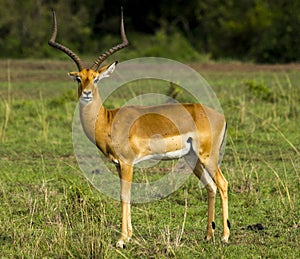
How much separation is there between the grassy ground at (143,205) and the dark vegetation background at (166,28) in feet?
28.6

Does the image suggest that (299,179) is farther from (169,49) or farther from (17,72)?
(169,49)

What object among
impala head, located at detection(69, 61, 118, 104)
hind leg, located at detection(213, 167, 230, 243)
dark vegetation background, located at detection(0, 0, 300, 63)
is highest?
impala head, located at detection(69, 61, 118, 104)

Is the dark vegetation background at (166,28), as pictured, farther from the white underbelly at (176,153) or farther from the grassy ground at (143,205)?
the white underbelly at (176,153)

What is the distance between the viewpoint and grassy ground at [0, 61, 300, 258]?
532 cm

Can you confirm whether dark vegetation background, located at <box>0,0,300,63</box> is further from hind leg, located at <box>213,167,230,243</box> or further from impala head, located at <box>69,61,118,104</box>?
impala head, located at <box>69,61,118,104</box>

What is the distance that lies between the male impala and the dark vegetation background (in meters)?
15.0

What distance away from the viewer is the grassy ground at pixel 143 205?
532 cm

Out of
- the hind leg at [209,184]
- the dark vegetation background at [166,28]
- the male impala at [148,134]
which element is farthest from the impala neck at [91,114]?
the dark vegetation background at [166,28]

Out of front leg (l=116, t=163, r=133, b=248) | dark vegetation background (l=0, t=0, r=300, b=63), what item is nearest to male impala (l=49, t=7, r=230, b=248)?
front leg (l=116, t=163, r=133, b=248)

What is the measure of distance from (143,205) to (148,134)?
1219 mm

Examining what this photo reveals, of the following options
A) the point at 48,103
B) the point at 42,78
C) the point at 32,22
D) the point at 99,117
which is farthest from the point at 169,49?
the point at 99,117

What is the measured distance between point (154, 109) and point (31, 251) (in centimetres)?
146

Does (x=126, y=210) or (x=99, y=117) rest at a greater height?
(x=99, y=117)

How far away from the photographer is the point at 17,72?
17.9 metres
